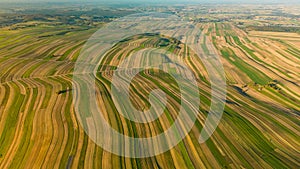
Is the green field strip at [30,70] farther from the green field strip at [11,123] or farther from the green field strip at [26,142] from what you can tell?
the green field strip at [26,142]

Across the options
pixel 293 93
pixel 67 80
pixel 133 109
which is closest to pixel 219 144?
pixel 133 109

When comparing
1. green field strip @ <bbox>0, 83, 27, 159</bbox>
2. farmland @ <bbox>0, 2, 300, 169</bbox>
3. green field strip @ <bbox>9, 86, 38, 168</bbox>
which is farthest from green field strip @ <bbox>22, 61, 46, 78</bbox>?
green field strip @ <bbox>9, 86, 38, 168</bbox>

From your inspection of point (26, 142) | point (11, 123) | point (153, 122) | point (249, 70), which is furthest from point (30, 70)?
point (249, 70)

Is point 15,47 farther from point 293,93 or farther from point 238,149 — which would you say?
point 293,93

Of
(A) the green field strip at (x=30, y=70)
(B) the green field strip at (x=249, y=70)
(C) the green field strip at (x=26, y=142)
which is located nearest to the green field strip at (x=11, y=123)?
(C) the green field strip at (x=26, y=142)

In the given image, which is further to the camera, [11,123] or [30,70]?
[30,70]

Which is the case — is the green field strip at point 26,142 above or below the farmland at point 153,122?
above

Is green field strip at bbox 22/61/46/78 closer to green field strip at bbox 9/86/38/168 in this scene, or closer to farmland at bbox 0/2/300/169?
farmland at bbox 0/2/300/169

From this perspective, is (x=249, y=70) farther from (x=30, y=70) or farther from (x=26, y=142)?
(x=30, y=70)

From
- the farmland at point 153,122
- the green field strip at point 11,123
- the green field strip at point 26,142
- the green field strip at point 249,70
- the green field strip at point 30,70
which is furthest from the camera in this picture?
the green field strip at point 249,70
